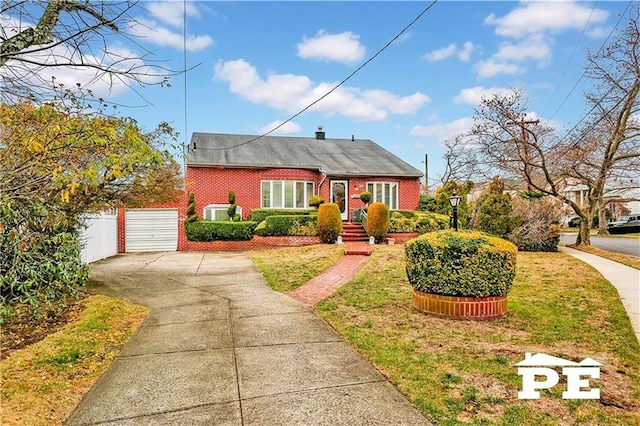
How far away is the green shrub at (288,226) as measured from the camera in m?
17.5

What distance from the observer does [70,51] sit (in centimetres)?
388

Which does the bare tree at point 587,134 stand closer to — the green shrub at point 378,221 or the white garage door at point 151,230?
the green shrub at point 378,221

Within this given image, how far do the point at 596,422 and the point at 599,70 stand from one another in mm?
15608

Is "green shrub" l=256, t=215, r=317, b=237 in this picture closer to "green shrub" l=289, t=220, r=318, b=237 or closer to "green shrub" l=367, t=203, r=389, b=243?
"green shrub" l=289, t=220, r=318, b=237

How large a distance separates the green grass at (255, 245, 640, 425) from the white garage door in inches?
Answer: 486

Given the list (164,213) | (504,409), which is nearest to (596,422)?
(504,409)

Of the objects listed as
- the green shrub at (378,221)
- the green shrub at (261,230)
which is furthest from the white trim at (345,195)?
the green shrub at (261,230)

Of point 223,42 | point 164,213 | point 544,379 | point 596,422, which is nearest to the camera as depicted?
point 596,422

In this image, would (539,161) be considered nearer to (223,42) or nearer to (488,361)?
(223,42)

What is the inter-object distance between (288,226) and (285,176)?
13.0ft

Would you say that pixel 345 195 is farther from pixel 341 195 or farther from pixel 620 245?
pixel 620 245

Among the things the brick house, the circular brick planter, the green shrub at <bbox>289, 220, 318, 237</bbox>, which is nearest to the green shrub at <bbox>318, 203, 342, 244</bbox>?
the green shrub at <bbox>289, 220, 318, 237</bbox>

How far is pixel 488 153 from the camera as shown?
17.2m

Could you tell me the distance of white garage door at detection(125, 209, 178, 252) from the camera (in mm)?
18109
